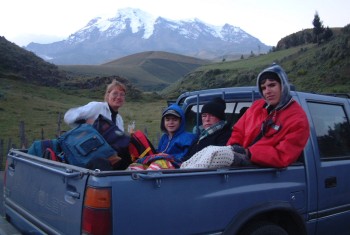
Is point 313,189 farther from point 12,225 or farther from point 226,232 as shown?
point 12,225

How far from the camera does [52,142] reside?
12.5ft

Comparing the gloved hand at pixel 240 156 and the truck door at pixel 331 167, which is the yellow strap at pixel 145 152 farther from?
the truck door at pixel 331 167

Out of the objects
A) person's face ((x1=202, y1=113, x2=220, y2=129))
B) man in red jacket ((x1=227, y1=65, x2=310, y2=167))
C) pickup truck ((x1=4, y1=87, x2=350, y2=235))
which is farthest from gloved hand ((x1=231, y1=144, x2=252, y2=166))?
person's face ((x1=202, y1=113, x2=220, y2=129))

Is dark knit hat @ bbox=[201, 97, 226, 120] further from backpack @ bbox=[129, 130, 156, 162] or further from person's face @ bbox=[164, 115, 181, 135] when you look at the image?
backpack @ bbox=[129, 130, 156, 162]

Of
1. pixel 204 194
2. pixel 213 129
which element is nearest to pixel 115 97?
pixel 213 129

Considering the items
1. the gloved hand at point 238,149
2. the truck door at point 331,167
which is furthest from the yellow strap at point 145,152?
the truck door at point 331,167

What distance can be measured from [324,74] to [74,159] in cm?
3987

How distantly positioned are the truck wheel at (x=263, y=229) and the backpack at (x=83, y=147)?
1.23 m

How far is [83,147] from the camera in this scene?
3.29 metres

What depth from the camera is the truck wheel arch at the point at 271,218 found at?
3057mm

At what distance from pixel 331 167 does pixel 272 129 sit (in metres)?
0.86

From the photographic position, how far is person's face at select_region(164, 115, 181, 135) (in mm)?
4180

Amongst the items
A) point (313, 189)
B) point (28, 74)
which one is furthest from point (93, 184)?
point (28, 74)

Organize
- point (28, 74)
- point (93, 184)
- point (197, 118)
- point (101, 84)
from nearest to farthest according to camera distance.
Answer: point (93, 184) < point (197, 118) < point (28, 74) < point (101, 84)
